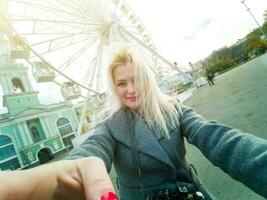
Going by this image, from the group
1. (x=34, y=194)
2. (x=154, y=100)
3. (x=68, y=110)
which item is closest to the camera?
(x=34, y=194)

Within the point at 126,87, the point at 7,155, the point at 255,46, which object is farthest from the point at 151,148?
the point at 255,46

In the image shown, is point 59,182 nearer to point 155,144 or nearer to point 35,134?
point 155,144

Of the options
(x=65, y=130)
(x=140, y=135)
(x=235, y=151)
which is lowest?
(x=235, y=151)

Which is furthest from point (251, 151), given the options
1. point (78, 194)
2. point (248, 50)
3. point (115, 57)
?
point (248, 50)

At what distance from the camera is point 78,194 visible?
0.70m

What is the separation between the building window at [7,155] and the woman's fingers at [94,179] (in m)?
30.8

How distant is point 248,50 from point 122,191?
239ft

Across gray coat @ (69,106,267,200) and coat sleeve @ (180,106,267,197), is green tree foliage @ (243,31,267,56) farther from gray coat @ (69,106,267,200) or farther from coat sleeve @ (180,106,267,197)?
coat sleeve @ (180,106,267,197)

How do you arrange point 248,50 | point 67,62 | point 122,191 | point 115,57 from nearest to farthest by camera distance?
1. point 122,191
2. point 115,57
3. point 67,62
4. point 248,50

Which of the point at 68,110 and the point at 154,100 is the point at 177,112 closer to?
the point at 154,100

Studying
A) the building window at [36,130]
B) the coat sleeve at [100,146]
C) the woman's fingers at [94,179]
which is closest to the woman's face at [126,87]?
the coat sleeve at [100,146]

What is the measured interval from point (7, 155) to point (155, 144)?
30.5 m

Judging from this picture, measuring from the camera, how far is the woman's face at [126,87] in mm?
2117

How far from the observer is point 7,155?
94.4 feet
